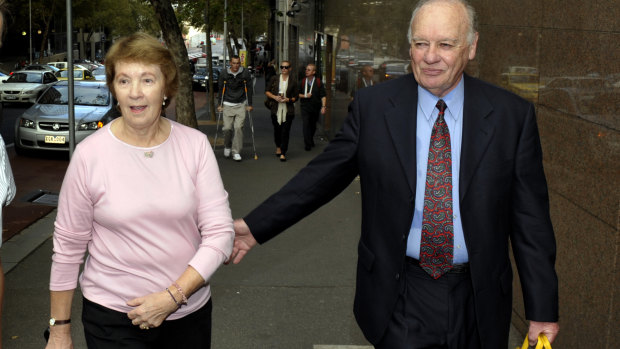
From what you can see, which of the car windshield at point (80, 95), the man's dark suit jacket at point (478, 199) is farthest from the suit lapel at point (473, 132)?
the car windshield at point (80, 95)

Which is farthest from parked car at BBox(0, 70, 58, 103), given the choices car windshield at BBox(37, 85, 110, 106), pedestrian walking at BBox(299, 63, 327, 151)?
pedestrian walking at BBox(299, 63, 327, 151)

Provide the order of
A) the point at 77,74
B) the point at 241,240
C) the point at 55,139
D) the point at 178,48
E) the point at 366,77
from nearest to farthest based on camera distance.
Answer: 1. the point at 241,240
2. the point at 366,77
3. the point at 55,139
4. the point at 178,48
5. the point at 77,74

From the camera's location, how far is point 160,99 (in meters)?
3.13

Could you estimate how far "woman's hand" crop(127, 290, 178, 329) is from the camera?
9.59 feet

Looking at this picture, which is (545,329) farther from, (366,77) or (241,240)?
(366,77)

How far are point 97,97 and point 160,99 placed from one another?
14.9 m

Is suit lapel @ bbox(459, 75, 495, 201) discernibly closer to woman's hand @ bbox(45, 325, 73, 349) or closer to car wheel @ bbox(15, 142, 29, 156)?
woman's hand @ bbox(45, 325, 73, 349)

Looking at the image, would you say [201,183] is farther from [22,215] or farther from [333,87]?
[333,87]

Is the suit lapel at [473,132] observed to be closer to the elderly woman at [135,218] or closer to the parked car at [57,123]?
the elderly woman at [135,218]

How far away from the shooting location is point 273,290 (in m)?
6.98

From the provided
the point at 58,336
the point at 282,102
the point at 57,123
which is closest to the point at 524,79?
the point at 58,336

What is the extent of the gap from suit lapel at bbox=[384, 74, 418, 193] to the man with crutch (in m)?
12.4

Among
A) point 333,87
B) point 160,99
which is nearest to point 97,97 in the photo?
point 333,87

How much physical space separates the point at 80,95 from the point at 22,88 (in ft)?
55.6
